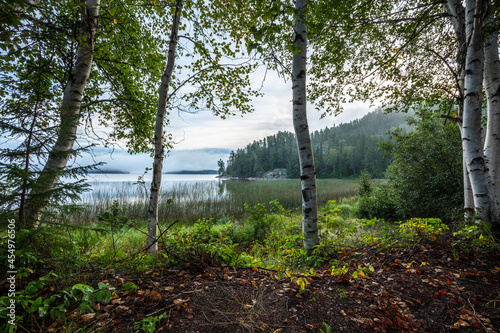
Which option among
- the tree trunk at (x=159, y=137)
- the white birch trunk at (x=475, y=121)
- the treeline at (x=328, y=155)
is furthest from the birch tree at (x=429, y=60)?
the treeline at (x=328, y=155)

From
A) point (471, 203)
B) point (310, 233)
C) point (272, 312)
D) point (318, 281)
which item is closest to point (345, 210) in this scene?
point (471, 203)

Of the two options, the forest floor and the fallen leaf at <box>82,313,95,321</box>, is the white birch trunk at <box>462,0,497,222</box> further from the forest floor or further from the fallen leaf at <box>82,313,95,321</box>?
the fallen leaf at <box>82,313,95,321</box>

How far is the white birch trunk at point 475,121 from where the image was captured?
9.98 feet

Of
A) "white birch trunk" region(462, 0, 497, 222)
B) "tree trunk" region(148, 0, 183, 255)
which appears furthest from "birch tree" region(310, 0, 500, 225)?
"tree trunk" region(148, 0, 183, 255)

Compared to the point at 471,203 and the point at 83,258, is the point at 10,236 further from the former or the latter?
the point at 471,203

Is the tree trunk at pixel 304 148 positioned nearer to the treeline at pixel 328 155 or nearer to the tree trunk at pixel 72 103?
the tree trunk at pixel 72 103

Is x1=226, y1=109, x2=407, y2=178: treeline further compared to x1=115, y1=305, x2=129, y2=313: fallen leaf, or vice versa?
x1=226, y1=109, x2=407, y2=178: treeline

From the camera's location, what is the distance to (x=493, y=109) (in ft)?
11.6

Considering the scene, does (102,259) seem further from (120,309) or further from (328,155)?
(328,155)

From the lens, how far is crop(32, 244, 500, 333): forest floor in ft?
4.92

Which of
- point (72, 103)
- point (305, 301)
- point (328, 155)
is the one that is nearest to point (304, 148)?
point (305, 301)

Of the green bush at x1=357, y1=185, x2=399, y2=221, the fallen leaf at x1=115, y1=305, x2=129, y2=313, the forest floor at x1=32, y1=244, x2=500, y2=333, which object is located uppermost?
the fallen leaf at x1=115, y1=305, x2=129, y2=313

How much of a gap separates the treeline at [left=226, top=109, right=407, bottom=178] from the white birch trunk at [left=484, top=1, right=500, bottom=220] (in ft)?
157

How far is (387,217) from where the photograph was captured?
8.30 meters
